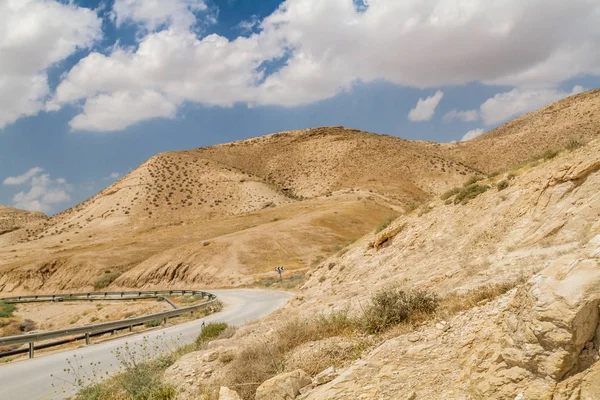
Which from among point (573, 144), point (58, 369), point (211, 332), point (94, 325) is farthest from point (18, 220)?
point (573, 144)

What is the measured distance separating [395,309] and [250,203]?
280 ft

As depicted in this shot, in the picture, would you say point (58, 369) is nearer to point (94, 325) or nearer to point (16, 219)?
point (94, 325)

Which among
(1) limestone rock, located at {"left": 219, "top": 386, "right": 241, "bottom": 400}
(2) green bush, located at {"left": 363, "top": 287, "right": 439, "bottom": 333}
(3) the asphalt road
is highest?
(2) green bush, located at {"left": 363, "top": 287, "right": 439, "bottom": 333}

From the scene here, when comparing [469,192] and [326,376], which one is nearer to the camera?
[326,376]

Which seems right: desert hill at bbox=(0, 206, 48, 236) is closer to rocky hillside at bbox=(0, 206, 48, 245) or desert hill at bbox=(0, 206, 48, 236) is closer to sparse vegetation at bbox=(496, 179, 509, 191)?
rocky hillside at bbox=(0, 206, 48, 245)

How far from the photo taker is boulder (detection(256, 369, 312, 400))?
5.88 meters

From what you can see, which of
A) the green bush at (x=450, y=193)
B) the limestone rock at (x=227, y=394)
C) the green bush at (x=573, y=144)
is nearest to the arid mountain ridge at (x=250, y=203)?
the green bush at (x=573, y=144)

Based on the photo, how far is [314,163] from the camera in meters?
117

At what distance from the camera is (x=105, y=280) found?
51.8m

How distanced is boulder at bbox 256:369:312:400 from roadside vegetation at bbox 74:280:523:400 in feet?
1.34

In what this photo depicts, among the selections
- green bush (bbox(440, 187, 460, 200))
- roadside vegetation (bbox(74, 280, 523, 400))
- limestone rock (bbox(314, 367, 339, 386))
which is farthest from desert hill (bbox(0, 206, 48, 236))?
limestone rock (bbox(314, 367, 339, 386))

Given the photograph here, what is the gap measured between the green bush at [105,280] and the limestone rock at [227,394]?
50193mm

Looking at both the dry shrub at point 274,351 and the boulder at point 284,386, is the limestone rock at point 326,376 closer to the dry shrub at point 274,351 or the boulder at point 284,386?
the boulder at point 284,386

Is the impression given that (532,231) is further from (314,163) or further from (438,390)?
(314,163)
